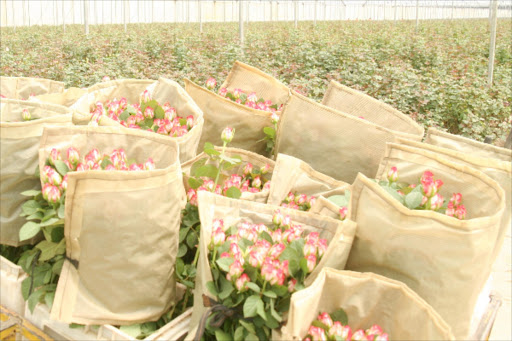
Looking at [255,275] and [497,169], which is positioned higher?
[497,169]

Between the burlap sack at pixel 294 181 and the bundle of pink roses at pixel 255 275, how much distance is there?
1.04 feet

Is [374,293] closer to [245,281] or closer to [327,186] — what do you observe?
[245,281]

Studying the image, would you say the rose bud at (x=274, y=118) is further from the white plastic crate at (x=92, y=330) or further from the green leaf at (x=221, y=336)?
the green leaf at (x=221, y=336)

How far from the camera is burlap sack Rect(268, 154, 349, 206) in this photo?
1.24 meters

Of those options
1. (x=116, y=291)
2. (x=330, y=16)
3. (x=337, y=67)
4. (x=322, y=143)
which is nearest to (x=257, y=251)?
(x=116, y=291)

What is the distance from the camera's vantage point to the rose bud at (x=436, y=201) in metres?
0.93

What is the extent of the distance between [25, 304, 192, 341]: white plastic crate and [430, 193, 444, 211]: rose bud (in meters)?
0.50

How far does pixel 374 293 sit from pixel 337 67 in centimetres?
585

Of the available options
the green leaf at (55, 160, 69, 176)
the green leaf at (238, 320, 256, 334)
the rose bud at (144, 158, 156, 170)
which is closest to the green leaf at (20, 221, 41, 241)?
the green leaf at (55, 160, 69, 176)

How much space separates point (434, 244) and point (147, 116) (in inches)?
36.9

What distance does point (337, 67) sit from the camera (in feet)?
21.1

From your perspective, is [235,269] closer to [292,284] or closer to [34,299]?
[292,284]

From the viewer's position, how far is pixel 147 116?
1.50 metres

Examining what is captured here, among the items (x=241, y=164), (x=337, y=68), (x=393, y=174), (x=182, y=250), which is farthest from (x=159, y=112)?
(x=337, y=68)
